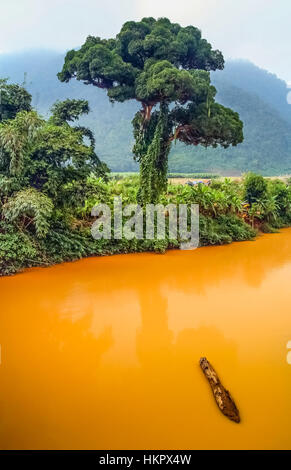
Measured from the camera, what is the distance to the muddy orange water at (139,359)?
1.89 meters

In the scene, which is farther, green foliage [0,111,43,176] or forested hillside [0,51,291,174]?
forested hillside [0,51,291,174]

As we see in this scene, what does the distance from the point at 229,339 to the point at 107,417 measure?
4.60ft

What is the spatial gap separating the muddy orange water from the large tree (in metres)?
3.45

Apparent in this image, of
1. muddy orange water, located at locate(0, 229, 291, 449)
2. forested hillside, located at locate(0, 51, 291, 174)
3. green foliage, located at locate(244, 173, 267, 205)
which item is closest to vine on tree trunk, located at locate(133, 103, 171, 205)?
muddy orange water, located at locate(0, 229, 291, 449)

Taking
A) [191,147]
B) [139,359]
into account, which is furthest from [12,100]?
[191,147]

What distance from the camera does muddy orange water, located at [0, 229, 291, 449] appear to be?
189cm

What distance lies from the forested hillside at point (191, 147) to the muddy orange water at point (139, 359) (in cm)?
2129

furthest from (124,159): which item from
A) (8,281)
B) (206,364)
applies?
(206,364)

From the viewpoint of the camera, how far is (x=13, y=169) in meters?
4.99

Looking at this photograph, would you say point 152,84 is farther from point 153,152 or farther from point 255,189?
point 255,189

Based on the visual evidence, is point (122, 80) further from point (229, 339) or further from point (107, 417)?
point (107, 417)

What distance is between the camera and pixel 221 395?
2135 millimetres

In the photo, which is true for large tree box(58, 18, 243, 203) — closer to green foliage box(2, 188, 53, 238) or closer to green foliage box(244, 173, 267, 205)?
green foliage box(244, 173, 267, 205)

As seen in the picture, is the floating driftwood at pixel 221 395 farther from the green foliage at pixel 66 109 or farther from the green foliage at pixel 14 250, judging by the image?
the green foliage at pixel 66 109
